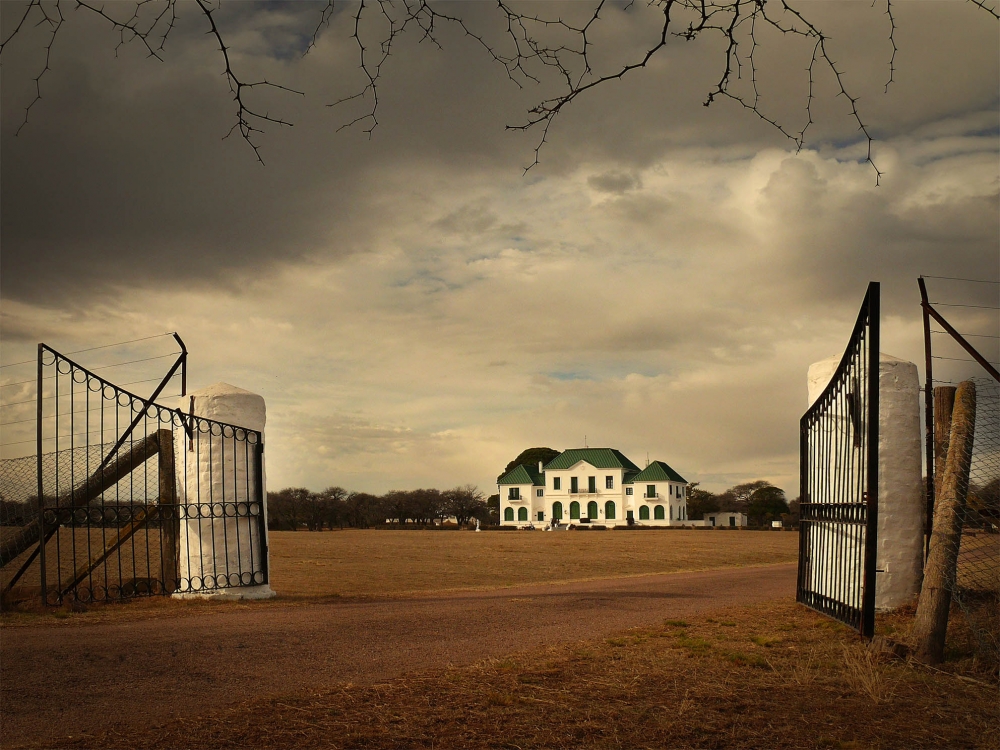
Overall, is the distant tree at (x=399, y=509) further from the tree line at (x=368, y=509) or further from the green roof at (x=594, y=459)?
the green roof at (x=594, y=459)

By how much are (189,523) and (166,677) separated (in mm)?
6052

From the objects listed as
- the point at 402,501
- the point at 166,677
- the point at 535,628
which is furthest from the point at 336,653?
the point at 402,501

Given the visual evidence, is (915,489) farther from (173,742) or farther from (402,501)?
(402,501)

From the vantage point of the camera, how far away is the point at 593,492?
80.5 m

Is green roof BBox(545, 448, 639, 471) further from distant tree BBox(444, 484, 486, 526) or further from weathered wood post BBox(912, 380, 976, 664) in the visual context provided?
weathered wood post BBox(912, 380, 976, 664)

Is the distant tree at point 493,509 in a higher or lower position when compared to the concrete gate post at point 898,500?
lower

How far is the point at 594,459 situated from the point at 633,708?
7661 cm

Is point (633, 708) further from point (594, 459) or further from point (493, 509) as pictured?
point (493, 509)

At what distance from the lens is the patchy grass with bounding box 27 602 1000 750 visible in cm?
469

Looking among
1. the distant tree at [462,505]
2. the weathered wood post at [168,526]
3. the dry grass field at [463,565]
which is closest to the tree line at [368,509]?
the distant tree at [462,505]

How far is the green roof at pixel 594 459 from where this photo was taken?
80500 mm

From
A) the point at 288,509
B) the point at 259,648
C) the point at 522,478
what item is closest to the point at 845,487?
the point at 259,648

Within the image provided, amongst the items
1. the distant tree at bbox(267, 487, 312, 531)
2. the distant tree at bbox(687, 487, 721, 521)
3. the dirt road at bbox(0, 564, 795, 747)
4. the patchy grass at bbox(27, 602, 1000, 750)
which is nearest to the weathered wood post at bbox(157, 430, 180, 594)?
the dirt road at bbox(0, 564, 795, 747)

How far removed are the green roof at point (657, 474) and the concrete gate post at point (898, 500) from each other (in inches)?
2704
